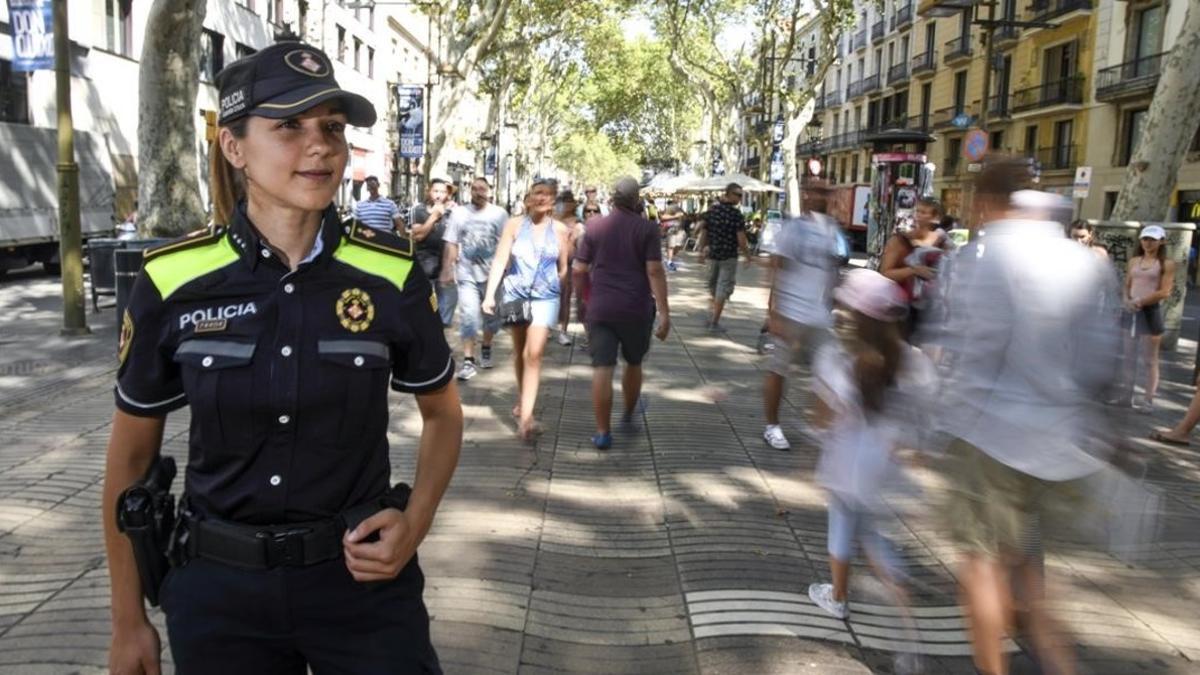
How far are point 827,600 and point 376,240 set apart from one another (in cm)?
264

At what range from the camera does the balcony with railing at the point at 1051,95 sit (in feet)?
110

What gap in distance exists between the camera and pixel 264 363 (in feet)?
5.43

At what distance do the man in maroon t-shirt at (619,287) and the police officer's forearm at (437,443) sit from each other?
4102mm

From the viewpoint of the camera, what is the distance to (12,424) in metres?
6.39

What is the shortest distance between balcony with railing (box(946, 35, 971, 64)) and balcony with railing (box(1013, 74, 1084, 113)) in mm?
4189

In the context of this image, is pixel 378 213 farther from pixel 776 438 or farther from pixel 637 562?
pixel 637 562

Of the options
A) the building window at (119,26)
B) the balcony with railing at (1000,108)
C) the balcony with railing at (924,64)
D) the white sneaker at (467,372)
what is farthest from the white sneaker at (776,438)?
the balcony with railing at (924,64)

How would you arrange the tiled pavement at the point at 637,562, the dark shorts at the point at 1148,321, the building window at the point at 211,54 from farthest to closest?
the building window at the point at 211,54 → the dark shorts at the point at 1148,321 → the tiled pavement at the point at 637,562

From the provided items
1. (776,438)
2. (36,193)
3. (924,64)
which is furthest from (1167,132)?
(924,64)

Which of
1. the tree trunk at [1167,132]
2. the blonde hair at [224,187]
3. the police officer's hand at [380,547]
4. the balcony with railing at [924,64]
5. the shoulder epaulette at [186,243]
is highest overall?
the balcony with railing at [924,64]

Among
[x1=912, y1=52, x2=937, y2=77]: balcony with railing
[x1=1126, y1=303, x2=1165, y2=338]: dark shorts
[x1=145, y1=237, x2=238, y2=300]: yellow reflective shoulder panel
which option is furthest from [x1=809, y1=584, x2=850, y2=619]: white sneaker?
[x1=912, y1=52, x2=937, y2=77]: balcony with railing

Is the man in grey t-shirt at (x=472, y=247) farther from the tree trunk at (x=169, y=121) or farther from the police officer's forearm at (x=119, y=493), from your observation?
the police officer's forearm at (x=119, y=493)

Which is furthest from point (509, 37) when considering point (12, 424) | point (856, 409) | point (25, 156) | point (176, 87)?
point (856, 409)

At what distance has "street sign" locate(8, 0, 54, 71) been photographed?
1078 centimetres
